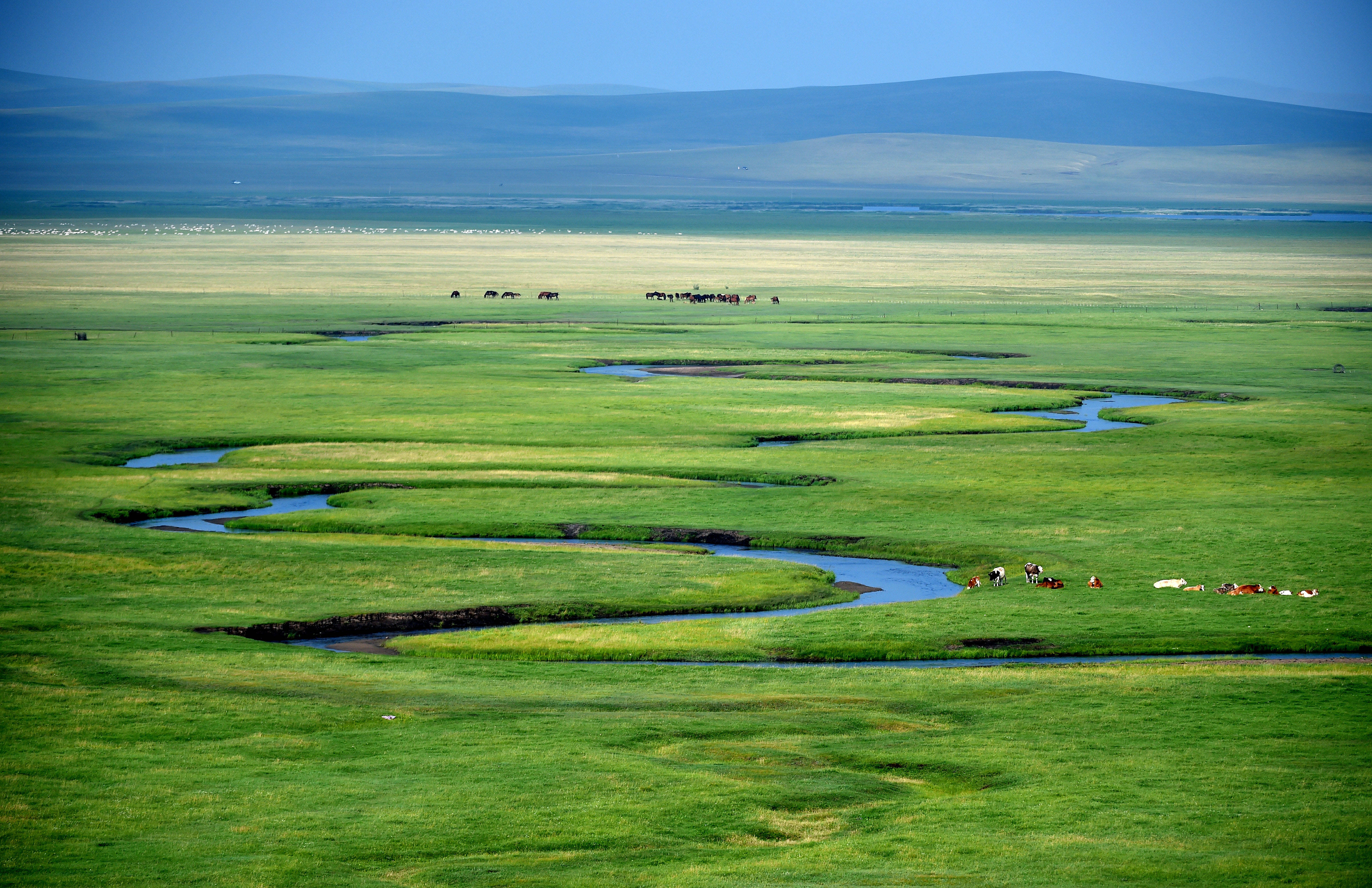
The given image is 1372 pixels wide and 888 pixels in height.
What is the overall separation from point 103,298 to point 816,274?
193 ft

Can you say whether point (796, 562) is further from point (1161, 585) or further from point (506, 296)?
point (506, 296)

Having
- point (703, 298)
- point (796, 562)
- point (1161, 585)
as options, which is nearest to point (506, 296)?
point (703, 298)

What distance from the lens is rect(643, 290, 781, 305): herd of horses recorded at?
105 m

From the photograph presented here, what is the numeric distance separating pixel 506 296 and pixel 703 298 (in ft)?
45.9

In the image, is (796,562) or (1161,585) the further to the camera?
(796,562)

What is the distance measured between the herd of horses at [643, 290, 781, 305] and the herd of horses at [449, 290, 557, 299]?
Result: 21.9 feet

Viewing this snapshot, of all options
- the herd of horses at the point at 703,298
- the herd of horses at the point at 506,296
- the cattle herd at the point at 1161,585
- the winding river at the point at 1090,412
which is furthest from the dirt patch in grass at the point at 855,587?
the herd of horses at the point at 506,296

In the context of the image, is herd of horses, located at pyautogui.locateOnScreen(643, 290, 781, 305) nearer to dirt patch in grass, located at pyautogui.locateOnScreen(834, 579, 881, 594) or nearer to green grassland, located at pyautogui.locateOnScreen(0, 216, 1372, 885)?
green grassland, located at pyautogui.locateOnScreen(0, 216, 1372, 885)

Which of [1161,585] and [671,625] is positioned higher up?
[1161,585]

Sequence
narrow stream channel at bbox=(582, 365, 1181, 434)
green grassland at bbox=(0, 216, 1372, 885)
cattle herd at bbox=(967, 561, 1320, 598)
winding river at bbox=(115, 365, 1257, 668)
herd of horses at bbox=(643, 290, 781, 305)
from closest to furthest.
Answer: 1. green grassland at bbox=(0, 216, 1372, 885)
2. winding river at bbox=(115, 365, 1257, 668)
3. cattle herd at bbox=(967, 561, 1320, 598)
4. narrow stream channel at bbox=(582, 365, 1181, 434)
5. herd of horses at bbox=(643, 290, 781, 305)

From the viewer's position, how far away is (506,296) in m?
108

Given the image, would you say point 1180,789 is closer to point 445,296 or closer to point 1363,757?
point 1363,757

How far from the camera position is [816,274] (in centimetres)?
13338

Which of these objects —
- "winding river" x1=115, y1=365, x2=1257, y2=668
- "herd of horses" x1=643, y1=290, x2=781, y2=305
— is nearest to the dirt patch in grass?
"winding river" x1=115, y1=365, x2=1257, y2=668
